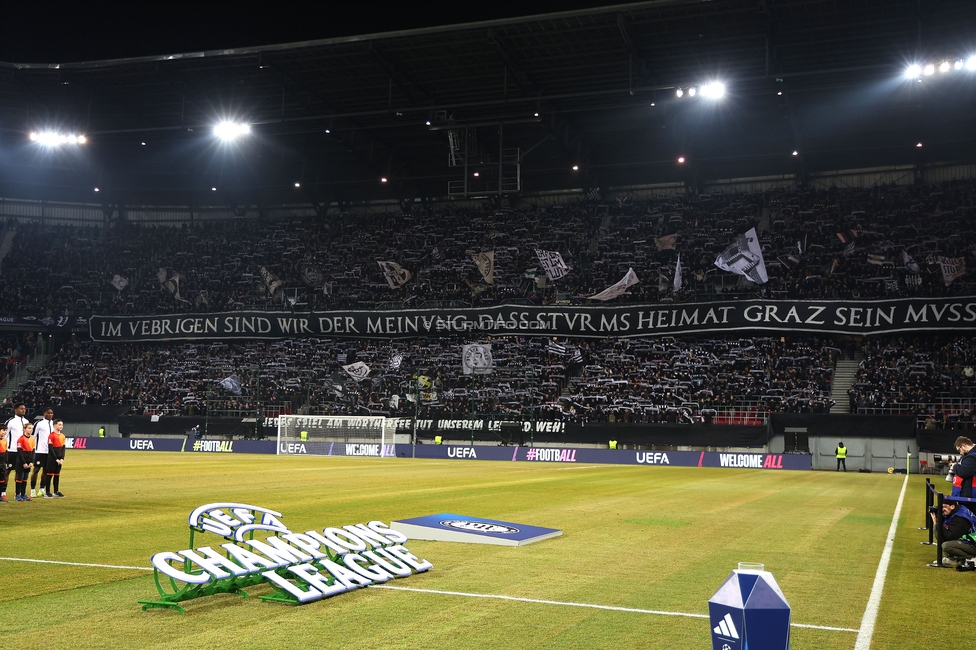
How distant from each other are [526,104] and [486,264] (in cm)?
1219

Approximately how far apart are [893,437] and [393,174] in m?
38.5

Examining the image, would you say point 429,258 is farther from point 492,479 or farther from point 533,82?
point 492,479

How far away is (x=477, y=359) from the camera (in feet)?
177

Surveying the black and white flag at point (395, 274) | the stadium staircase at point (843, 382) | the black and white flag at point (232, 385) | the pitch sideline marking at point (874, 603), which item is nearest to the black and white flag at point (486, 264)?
the black and white flag at point (395, 274)

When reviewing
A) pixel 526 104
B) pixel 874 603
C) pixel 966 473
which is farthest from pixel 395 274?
pixel 874 603

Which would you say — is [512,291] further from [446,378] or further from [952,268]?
[952,268]

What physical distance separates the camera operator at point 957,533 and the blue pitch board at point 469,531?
18.9ft

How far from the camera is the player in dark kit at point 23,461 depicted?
18.6 m

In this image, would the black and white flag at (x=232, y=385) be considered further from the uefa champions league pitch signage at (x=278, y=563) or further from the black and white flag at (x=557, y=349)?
the uefa champions league pitch signage at (x=278, y=563)

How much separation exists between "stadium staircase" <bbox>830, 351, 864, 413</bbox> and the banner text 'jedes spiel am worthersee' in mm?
2321

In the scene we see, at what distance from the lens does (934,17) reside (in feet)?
135

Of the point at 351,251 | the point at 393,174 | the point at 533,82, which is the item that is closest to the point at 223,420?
the point at 351,251

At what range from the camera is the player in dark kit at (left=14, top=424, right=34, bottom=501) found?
18594 millimetres

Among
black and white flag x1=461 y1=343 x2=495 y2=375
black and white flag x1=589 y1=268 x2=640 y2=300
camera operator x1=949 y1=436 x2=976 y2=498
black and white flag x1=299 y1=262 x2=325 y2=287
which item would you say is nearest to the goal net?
black and white flag x1=461 y1=343 x2=495 y2=375
